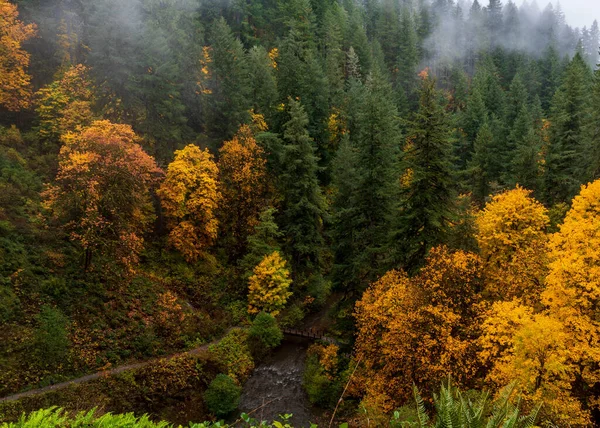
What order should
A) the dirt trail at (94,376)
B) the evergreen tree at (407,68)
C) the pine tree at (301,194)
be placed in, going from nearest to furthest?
the dirt trail at (94,376)
the pine tree at (301,194)
the evergreen tree at (407,68)

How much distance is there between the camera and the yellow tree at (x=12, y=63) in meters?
35.3

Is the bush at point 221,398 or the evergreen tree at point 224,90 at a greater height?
the evergreen tree at point 224,90

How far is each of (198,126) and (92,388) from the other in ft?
108

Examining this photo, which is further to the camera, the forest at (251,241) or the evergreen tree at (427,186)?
the evergreen tree at (427,186)

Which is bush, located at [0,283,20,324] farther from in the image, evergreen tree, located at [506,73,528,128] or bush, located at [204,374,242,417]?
evergreen tree, located at [506,73,528,128]

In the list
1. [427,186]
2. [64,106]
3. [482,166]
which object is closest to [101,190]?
[64,106]

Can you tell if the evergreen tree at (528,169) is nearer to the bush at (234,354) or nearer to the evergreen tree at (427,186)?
the evergreen tree at (427,186)

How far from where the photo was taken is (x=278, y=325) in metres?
34.0

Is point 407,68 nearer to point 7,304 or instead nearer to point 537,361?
point 537,361

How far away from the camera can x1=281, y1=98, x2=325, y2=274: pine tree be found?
35938mm

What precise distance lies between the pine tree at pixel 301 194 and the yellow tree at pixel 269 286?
2982mm

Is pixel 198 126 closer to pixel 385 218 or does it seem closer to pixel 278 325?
pixel 278 325

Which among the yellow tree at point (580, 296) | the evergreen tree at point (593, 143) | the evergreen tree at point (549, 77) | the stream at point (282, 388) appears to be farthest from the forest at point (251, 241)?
the evergreen tree at point (549, 77)

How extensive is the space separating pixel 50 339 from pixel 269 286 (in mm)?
16294
